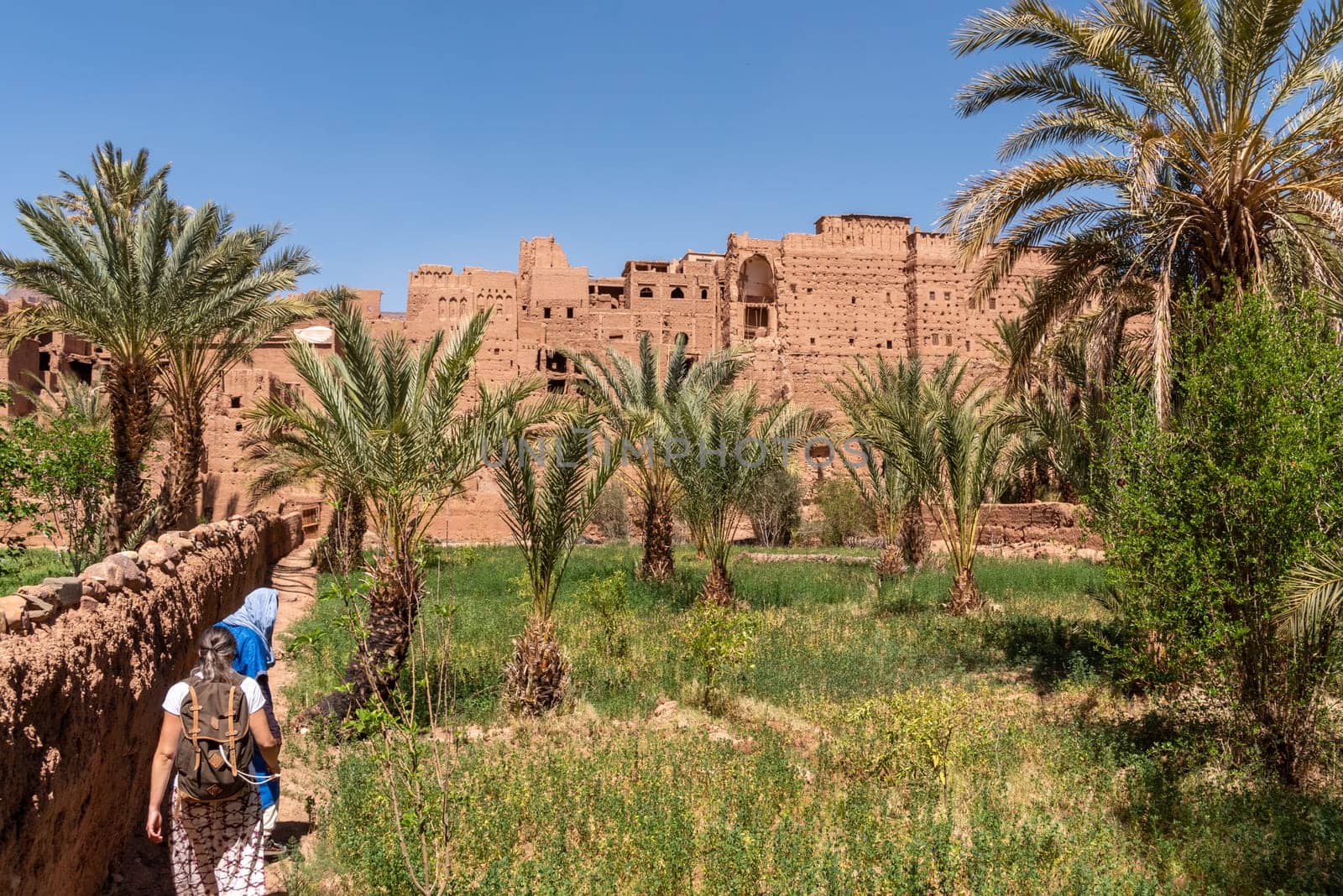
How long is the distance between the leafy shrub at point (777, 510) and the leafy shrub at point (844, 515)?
945mm

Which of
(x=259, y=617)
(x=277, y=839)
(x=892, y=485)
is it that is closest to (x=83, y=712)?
(x=259, y=617)

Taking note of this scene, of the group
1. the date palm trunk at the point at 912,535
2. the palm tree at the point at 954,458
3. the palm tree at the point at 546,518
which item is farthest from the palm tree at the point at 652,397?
the palm tree at the point at 546,518

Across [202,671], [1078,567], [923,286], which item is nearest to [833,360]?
[923,286]

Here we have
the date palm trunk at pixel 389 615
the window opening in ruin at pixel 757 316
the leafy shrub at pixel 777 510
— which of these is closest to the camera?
the date palm trunk at pixel 389 615

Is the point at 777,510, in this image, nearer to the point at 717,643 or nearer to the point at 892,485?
the point at 892,485

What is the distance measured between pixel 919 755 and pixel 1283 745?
2.47m

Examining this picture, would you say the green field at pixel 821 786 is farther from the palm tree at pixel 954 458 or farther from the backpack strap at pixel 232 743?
the palm tree at pixel 954 458

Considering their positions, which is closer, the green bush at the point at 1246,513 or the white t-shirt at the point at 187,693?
the white t-shirt at the point at 187,693

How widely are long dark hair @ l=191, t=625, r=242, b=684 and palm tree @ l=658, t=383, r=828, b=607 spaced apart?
9.19 meters

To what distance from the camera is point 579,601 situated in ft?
45.2

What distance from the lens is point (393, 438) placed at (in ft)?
27.6

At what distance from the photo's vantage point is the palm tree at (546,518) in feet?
29.5

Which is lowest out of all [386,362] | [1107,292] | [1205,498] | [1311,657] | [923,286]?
[1311,657]

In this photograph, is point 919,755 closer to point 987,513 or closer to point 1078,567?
point 1078,567
